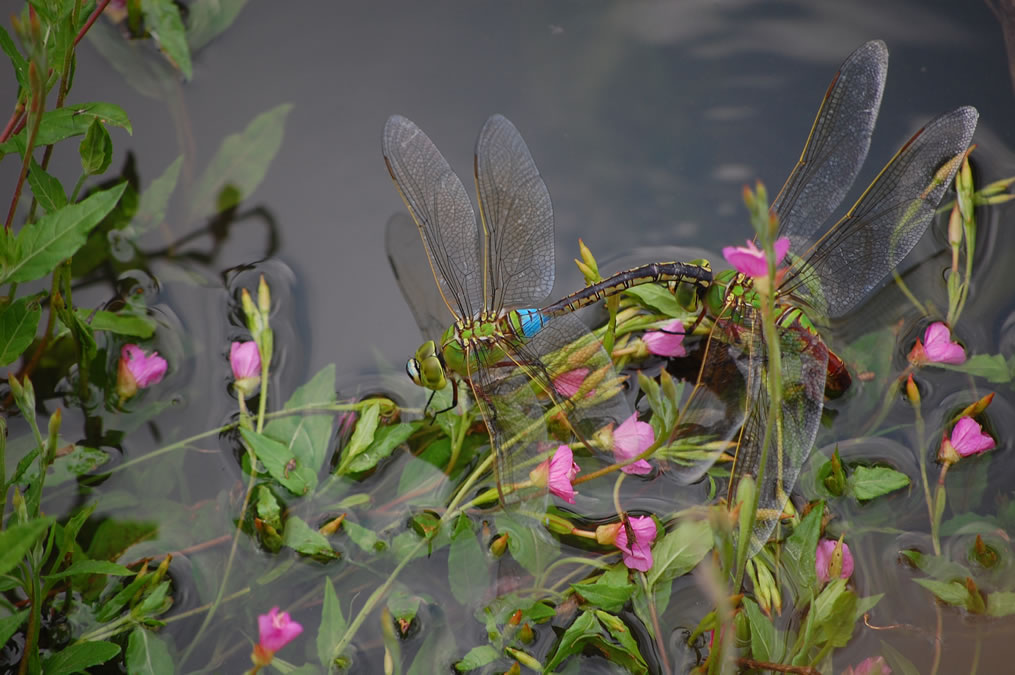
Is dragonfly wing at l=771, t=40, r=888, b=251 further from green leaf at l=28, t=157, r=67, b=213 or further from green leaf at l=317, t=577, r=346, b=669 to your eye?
green leaf at l=28, t=157, r=67, b=213

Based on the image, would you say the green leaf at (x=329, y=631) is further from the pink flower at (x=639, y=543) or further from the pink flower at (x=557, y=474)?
the pink flower at (x=639, y=543)

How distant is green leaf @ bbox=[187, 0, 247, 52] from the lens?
211cm

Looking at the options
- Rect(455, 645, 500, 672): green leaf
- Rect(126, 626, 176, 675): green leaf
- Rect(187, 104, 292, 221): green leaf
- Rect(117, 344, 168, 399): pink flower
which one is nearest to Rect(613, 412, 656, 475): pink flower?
Rect(455, 645, 500, 672): green leaf

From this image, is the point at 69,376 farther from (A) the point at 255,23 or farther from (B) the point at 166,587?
(A) the point at 255,23

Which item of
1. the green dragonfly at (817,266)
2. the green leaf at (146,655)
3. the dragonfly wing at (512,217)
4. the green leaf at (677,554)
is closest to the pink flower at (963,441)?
the green dragonfly at (817,266)

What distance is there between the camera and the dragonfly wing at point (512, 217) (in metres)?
1.71

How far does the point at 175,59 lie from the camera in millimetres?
2043

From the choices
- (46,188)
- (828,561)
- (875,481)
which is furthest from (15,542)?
(875,481)

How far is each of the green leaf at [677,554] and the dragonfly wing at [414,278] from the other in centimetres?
75

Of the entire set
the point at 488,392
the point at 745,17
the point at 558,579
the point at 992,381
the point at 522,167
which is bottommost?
the point at 558,579

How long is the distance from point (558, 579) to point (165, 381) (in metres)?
1.04

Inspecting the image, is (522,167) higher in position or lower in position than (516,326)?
higher

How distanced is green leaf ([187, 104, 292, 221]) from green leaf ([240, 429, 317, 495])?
0.77 metres

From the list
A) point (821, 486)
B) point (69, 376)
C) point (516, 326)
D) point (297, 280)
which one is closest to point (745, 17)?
point (516, 326)
